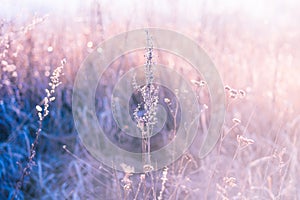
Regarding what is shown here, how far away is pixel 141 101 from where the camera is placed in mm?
2268

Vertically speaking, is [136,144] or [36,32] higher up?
[36,32]

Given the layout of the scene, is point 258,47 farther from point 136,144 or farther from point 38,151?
point 38,151

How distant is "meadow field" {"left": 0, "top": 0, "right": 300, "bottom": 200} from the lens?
200cm

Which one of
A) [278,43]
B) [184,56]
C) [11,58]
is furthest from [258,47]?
[11,58]

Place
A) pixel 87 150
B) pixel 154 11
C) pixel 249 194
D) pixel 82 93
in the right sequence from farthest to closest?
pixel 154 11 < pixel 82 93 < pixel 87 150 < pixel 249 194

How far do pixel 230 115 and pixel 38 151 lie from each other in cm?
80

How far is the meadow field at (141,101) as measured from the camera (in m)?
2.00

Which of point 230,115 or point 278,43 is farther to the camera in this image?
point 278,43

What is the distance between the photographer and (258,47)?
2930 mm

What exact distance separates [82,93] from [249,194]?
839mm

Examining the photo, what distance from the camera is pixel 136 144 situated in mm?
2215

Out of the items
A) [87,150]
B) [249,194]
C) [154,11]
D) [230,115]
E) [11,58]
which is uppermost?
[154,11]

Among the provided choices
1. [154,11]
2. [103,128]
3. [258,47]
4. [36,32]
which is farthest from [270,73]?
[36,32]

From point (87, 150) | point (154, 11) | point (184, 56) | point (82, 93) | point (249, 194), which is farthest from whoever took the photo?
point (154, 11)
